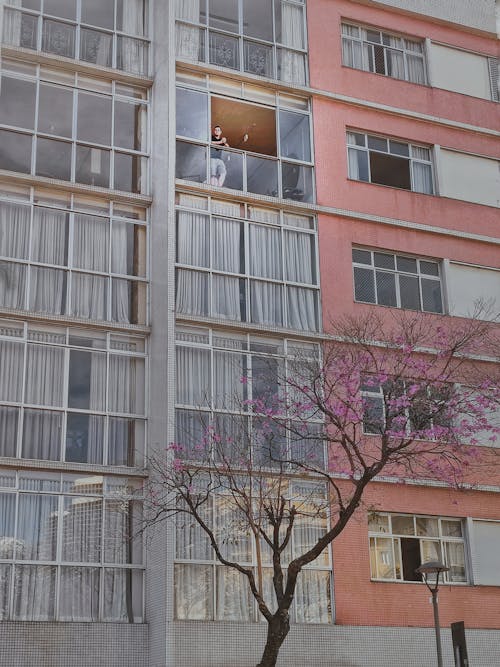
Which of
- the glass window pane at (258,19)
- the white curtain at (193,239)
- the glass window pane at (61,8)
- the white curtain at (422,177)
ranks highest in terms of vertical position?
the glass window pane at (258,19)

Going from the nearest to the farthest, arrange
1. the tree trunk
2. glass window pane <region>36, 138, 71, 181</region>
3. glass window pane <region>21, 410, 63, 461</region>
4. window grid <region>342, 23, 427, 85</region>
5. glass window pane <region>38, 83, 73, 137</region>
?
the tree trunk < glass window pane <region>21, 410, 63, 461</region> < glass window pane <region>36, 138, 71, 181</region> < glass window pane <region>38, 83, 73, 137</region> < window grid <region>342, 23, 427, 85</region>

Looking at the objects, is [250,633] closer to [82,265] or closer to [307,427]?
[307,427]

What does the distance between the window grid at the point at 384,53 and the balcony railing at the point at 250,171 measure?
368 cm

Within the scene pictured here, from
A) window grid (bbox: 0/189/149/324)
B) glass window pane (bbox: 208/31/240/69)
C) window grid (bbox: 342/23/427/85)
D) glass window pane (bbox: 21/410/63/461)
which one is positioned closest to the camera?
glass window pane (bbox: 21/410/63/461)

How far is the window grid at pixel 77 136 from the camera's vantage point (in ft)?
76.6

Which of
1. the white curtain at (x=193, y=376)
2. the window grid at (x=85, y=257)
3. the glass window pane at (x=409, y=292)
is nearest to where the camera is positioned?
the white curtain at (x=193, y=376)

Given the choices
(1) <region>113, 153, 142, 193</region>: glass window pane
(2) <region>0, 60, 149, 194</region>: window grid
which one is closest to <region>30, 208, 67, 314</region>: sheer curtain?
(2) <region>0, 60, 149, 194</region>: window grid

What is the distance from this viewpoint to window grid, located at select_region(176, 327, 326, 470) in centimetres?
2159

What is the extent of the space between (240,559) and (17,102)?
36.6ft

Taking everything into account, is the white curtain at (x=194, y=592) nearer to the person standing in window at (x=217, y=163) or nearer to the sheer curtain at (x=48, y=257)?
the sheer curtain at (x=48, y=257)

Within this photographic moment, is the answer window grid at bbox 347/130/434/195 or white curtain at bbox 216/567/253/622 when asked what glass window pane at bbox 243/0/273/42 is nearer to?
window grid at bbox 347/130/434/195

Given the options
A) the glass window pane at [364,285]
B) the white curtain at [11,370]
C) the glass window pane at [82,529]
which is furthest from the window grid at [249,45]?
the glass window pane at [82,529]

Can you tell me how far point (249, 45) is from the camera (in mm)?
26031

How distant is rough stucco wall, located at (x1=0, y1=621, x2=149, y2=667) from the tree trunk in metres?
4.43
